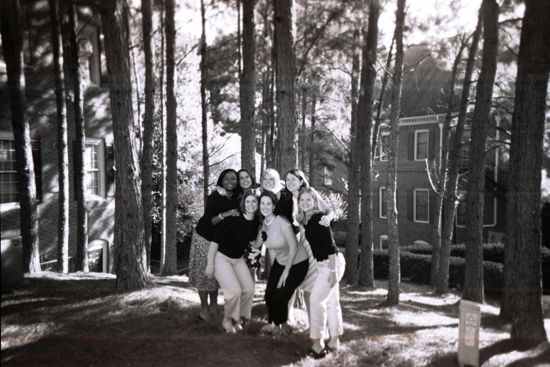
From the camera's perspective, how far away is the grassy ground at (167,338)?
18.7 ft

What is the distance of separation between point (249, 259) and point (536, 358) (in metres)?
4.22

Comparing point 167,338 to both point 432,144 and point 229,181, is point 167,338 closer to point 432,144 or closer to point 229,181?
point 229,181

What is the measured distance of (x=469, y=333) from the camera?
6.07 m

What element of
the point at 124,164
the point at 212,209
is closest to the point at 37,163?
the point at 124,164

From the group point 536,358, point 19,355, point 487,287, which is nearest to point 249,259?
point 19,355

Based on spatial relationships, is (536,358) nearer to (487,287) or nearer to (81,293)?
(81,293)

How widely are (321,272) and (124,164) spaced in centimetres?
391

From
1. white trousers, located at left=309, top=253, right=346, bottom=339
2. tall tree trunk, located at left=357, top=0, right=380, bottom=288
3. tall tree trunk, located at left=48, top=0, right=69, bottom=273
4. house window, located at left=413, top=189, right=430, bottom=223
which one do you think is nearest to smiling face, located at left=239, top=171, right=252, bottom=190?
white trousers, located at left=309, top=253, right=346, bottom=339

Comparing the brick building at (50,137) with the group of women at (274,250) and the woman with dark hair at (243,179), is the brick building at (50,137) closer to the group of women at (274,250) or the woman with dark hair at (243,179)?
the group of women at (274,250)

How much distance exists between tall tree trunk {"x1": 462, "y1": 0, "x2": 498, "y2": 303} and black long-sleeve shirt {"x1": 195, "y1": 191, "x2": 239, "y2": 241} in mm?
7841

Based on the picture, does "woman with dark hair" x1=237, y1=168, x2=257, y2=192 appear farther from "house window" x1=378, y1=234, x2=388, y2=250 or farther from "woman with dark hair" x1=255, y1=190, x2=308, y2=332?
"house window" x1=378, y1=234, x2=388, y2=250

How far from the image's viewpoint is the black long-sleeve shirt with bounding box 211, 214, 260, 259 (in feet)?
20.9

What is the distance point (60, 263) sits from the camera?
13297mm

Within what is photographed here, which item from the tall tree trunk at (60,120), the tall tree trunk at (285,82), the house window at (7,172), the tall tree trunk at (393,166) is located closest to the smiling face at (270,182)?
the tall tree trunk at (285,82)
